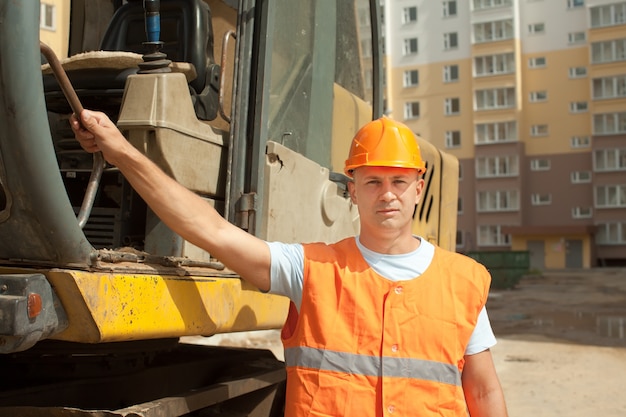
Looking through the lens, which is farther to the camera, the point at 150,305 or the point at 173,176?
the point at 173,176

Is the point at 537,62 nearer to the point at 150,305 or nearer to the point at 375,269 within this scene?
the point at 375,269

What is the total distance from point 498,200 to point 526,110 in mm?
6251

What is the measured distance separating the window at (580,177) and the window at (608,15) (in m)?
9.23

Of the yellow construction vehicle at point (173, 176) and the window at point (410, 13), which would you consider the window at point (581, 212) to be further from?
the yellow construction vehicle at point (173, 176)

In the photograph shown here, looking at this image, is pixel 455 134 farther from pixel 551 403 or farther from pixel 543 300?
pixel 551 403

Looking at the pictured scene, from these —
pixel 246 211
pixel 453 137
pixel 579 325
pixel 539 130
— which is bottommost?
pixel 579 325

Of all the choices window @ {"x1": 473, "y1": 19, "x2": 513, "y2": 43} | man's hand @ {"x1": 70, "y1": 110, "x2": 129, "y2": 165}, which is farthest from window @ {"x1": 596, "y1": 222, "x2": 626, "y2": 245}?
man's hand @ {"x1": 70, "y1": 110, "x2": 129, "y2": 165}

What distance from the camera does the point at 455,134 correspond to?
52.2 metres

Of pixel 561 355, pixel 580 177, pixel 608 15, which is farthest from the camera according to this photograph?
pixel 580 177

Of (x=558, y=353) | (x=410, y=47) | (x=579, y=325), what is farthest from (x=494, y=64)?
(x=558, y=353)

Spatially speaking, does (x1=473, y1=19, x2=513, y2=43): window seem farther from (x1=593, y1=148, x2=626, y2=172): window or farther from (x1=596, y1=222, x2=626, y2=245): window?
(x1=596, y1=222, x2=626, y2=245): window

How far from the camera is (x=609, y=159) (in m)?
48.0

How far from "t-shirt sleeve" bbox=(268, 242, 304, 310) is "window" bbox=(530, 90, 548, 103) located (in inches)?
1997

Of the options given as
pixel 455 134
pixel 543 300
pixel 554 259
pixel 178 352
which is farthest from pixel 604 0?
pixel 178 352
